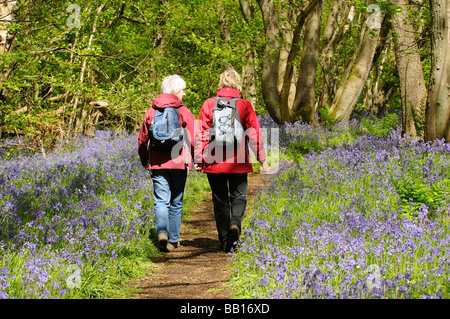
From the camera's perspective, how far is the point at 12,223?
5.48 m

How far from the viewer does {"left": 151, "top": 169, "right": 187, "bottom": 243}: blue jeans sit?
6113mm

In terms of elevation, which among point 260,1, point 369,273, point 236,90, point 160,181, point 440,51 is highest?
point 260,1

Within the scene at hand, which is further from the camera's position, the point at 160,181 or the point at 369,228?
the point at 160,181

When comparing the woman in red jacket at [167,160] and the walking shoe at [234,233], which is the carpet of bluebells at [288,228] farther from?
the woman in red jacket at [167,160]

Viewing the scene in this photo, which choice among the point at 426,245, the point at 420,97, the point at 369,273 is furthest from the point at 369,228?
the point at 420,97

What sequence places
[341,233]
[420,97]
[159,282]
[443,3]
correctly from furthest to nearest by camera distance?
[420,97], [443,3], [159,282], [341,233]

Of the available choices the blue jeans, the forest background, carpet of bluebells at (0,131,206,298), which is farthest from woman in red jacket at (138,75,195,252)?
the forest background

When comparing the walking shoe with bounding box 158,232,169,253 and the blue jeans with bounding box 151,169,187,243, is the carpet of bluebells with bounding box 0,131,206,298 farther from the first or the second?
the blue jeans with bounding box 151,169,187,243

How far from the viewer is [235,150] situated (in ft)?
19.2

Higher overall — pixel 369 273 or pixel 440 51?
pixel 440 51

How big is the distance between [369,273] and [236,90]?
9.35ft

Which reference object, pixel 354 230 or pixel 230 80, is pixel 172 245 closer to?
pixel 230 80

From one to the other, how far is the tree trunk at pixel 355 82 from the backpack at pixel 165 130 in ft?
28.0
